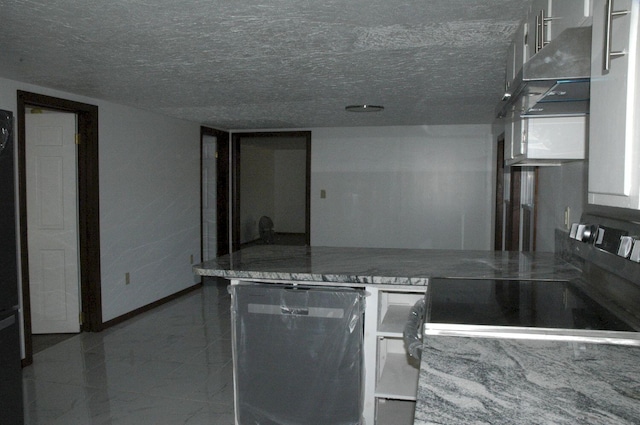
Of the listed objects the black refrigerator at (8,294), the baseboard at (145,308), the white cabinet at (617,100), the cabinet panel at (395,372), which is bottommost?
the baseboard at (145,308)

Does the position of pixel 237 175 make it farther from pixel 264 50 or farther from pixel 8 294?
pixel 8 294

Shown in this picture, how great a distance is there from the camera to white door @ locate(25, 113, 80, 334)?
13.5 ft

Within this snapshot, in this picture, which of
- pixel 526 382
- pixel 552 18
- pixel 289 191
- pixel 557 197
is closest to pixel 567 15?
pixel 552 18

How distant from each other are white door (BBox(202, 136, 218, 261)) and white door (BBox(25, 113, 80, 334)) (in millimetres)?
2339

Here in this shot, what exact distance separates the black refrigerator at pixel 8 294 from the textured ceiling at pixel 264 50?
0.57 m

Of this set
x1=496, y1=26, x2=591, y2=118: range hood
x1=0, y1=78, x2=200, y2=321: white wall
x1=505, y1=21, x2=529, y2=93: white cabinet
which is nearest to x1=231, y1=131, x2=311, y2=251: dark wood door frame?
x1=0, y1=78, x2=200, y2=321: white wall

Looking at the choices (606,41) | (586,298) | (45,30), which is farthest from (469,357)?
(45,30)

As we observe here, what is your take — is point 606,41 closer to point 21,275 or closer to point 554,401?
point 554,401

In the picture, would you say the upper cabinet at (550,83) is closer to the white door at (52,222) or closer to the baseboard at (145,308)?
the white door at (52,222)

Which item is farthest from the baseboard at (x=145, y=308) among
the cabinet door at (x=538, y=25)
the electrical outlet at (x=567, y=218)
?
the cabinet door at (x=538, y=25)

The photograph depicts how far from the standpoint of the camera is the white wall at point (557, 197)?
2535 mm

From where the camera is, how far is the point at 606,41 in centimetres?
106

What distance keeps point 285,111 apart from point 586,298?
365 cm

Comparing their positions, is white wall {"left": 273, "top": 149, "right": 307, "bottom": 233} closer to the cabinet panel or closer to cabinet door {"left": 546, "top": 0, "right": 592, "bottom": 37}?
the cabinet panel
